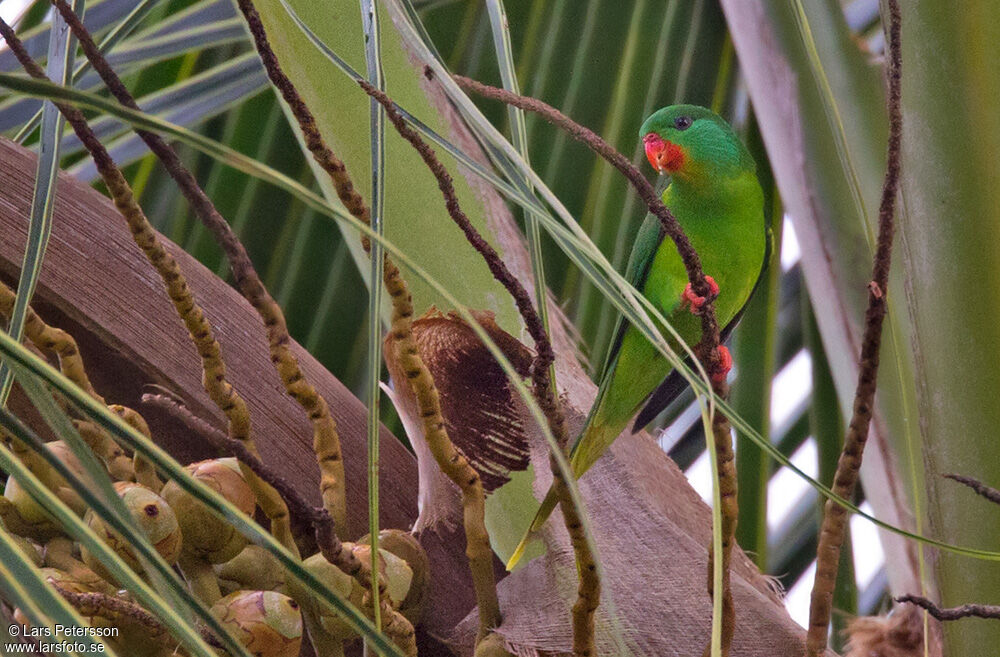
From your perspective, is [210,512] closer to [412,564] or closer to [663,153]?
[412,564]

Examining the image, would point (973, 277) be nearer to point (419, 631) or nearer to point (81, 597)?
point (419, 631)

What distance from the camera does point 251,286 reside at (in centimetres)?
28

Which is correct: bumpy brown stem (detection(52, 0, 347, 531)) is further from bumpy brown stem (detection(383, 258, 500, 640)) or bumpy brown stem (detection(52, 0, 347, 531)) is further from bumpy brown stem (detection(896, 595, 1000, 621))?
bumpy brown stem (detection(896, 595, 1000, 621))

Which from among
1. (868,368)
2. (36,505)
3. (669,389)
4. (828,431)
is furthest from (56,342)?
(828,431)

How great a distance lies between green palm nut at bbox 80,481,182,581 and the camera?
375mm

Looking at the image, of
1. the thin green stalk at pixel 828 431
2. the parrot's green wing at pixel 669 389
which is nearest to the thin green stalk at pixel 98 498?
the parrot's green wing at pixel 669 389

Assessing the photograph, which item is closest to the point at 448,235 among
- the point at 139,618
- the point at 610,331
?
the point at 139,618

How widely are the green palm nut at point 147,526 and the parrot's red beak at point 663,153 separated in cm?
54

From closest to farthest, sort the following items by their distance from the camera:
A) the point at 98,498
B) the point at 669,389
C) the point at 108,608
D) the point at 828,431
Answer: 1. the point at 98,498
2. the point at 108,608
3. the point at 669,389
4. the point at 828,431

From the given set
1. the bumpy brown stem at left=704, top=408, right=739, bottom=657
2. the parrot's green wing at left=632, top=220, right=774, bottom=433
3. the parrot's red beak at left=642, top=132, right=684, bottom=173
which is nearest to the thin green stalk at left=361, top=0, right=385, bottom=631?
the bumpy brown stem at left=704, top=408, right=739, bottom=657

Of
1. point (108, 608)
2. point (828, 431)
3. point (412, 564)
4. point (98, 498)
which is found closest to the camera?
point (98, 498)

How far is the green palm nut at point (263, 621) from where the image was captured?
0.38 metres

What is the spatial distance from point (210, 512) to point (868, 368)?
0.26 metres

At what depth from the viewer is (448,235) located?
62 cm
